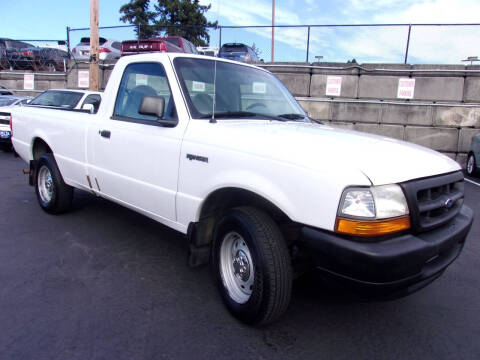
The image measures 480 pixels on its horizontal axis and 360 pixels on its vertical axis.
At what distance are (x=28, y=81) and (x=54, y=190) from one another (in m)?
13.3

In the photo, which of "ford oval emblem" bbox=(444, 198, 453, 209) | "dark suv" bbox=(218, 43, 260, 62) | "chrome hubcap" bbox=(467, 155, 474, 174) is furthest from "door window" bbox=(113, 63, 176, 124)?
"dark suv" bbox=(218, 43, 260, 62)

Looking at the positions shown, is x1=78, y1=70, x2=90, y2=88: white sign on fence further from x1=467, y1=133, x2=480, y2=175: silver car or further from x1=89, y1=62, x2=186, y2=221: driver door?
x1=467, y1=133, x2=480, y2=175: silver car

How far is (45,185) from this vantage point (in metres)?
5.05

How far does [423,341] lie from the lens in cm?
253

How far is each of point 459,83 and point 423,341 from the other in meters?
10.9

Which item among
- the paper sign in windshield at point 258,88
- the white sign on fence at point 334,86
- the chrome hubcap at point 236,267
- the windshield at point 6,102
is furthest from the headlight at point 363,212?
the windshield at point 6,102

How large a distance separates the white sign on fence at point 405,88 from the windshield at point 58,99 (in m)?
9.17

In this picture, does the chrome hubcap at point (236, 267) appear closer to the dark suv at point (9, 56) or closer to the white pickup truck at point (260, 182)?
the white pickup truck at point (260, 182)

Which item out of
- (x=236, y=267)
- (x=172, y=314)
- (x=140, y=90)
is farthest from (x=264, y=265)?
(x=140, y=90)

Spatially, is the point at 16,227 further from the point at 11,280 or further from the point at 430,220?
the point at 430,220

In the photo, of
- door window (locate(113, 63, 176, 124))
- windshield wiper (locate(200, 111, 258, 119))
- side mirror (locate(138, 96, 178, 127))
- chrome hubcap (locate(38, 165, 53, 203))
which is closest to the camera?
side mirror (locate(138, 96, 178, 127))

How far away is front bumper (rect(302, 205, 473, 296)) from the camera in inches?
77.8

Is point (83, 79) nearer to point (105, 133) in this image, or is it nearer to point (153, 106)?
point (105, 133)

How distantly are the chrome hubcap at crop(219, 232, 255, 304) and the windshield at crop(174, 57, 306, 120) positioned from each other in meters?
1.03
